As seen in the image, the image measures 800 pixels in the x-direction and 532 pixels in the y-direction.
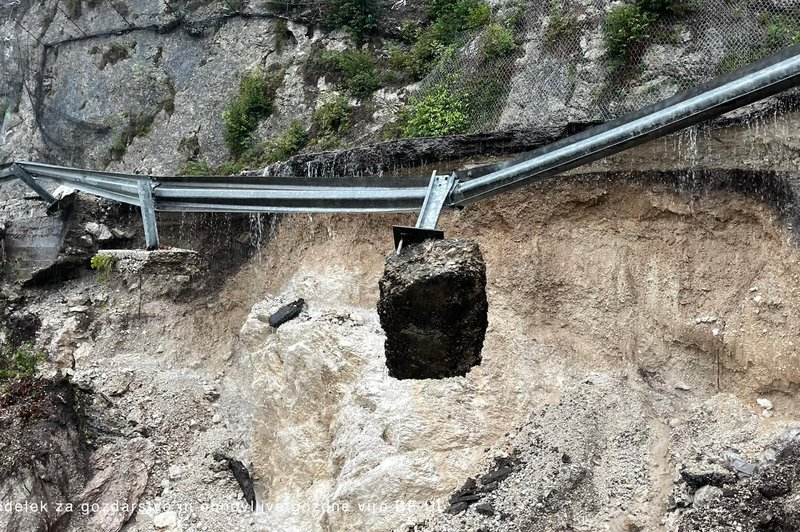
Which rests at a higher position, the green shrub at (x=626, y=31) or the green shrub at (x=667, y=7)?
the green shrub at (x=667, y=7)

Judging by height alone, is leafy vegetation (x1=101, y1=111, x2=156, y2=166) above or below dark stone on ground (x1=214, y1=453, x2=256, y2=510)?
above

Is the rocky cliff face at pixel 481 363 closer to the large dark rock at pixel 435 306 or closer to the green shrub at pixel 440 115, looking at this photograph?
the green shrub at pixel 440 115

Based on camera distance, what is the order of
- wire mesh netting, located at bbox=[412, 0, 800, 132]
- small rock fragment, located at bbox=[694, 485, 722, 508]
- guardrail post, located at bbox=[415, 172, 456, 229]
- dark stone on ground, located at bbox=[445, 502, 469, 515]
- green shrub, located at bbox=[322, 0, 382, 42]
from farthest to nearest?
1. green shrub, located at bbox=[322, 0, 382, 42]
2. wire mesh netting, located at bbox=[412, 0, 800, 132]
3. dark stone on ground, located at bbox=[445, 502, 469, 515]
4. small rock fragment, located at bbox=[694, 485, 722, 508]
5. guardrail post, located at bbox=[415, 172, 456, 229]

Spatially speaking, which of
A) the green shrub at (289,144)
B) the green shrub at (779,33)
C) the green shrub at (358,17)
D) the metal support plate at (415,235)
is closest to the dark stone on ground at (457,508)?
the metal support plate at (415,235)

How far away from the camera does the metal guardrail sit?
4648 mm

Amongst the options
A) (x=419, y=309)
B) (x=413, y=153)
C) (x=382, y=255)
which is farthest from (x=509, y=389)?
(x=419, y=309)

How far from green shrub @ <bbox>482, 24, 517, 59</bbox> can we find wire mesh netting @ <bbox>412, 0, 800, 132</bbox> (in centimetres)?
3

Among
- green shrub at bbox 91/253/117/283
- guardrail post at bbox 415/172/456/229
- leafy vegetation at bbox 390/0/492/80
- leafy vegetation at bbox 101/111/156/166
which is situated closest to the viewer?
guardrail post at bbox 415/172/456/229

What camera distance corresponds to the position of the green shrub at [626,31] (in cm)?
1094

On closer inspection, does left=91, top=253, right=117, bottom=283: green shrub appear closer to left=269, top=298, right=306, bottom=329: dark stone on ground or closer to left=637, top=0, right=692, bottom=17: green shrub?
left=269, top=298, right=306, bottom=329: dark stone on ground

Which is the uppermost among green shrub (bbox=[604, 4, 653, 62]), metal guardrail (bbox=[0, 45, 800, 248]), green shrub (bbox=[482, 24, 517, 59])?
green shrub (bbox=[482, 24, 517, 59])

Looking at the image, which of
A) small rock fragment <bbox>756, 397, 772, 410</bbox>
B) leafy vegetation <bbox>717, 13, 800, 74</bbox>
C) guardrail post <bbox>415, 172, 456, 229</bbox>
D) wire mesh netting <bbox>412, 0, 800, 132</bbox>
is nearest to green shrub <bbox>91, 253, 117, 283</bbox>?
wire mesh netting <bbox>412, 0, 800, 132</bbox>

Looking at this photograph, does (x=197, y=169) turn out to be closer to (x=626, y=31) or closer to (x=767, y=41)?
(x=626, y=31)

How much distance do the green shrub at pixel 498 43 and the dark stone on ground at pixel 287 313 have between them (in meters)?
5.94
